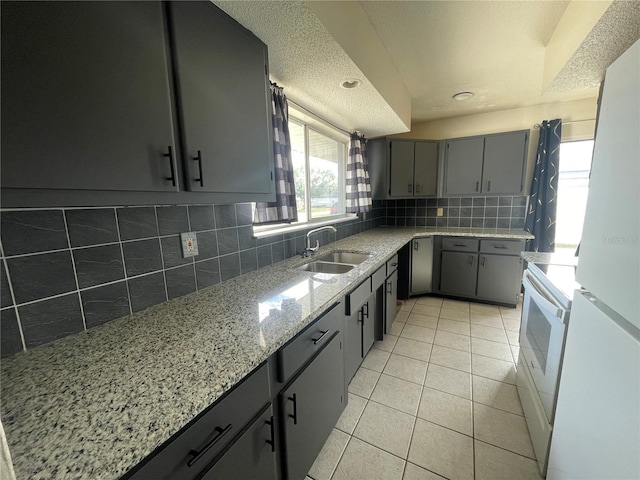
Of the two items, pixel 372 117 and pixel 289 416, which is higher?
pixel 372 117

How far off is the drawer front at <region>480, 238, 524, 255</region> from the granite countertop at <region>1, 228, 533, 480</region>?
8.53 feet

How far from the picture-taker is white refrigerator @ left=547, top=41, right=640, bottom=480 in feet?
2.05

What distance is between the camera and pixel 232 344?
0.83 metres

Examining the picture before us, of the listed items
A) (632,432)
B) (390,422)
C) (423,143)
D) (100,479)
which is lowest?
(390,422)

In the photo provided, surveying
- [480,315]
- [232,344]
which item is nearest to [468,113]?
[480,315]

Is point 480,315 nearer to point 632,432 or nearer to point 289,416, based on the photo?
point 632,432

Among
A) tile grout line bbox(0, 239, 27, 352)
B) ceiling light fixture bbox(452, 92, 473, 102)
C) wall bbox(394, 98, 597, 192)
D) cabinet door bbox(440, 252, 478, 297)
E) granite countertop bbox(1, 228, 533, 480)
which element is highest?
ceiling light fixture bbox(452, 92, 473, 102)

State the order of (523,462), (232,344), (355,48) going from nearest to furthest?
(232,344) → (523,462) → (355,48)

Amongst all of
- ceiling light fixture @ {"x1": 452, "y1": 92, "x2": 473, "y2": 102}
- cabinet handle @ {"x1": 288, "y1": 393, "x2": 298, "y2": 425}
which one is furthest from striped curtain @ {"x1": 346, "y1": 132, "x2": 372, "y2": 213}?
cabinet handle @ {"x1": 288, "y1": 393, "x2": 298, "y2": 425}

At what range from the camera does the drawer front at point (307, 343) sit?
923 millimetres

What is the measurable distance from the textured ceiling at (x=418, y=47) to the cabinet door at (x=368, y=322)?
1.56 meters

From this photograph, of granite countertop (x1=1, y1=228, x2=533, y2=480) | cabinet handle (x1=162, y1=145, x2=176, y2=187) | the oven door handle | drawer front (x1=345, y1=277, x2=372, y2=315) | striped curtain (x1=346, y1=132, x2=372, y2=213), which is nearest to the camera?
granite countertop (x1=1, y1=228, x2=533, y2=480)

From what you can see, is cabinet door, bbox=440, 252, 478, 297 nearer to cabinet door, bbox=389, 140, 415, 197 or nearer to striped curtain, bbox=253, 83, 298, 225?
cabinet door, bbox=389, 140, 415, 197

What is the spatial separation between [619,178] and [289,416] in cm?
Result: 132
